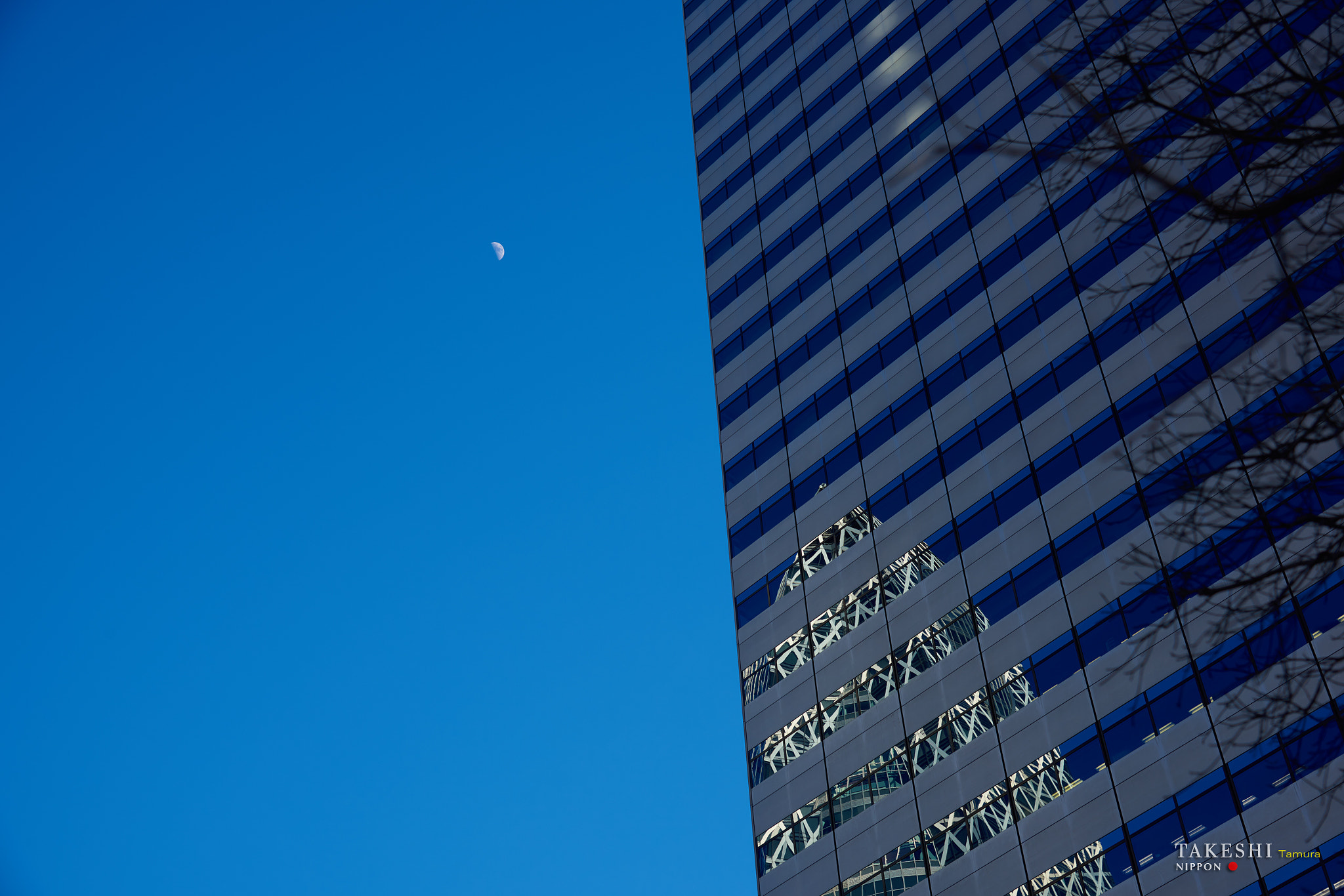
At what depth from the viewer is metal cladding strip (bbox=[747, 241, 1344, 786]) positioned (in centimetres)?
3155

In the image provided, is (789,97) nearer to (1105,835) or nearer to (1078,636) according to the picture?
(1078,636)

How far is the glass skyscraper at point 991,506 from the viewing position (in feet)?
97.2

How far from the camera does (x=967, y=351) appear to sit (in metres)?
41.6

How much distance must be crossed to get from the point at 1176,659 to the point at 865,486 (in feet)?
44.6

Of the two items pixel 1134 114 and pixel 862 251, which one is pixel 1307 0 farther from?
pixel 862 251

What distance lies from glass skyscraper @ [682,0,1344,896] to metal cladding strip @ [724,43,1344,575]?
4.6 inches

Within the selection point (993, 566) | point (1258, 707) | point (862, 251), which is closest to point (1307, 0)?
point (1258, 707)

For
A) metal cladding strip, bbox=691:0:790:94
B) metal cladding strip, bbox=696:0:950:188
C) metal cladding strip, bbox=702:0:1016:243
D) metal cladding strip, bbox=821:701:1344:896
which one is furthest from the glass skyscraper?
metal cladding strip, bbox=691:0:790:94

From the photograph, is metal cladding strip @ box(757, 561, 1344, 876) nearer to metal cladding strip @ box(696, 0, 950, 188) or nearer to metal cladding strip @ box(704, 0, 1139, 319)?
metal cladding strip @ box(704, 0, 1139, 319)

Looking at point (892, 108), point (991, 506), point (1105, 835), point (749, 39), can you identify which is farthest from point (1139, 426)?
point (749, 39)

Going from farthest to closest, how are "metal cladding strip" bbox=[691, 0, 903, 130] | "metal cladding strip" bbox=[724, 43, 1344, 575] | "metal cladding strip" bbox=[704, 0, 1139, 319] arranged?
"metal cladding strip" bbox=[691, 0, 903, 130], "metal cladding strip" bbox=[704, 0, 1139, 319], "metal cladding strip" bbox=[724, 43, 1344, 575]

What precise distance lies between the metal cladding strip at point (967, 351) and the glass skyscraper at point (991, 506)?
116 millimetres

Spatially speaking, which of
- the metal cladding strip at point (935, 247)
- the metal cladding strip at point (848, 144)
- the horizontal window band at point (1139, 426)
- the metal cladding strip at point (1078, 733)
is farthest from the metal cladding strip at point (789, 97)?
the metal cladding strip at point (1078, 733)

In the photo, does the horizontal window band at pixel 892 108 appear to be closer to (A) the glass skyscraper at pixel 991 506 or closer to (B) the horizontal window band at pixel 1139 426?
(A) the glass skyscraper at pixel 991 506
